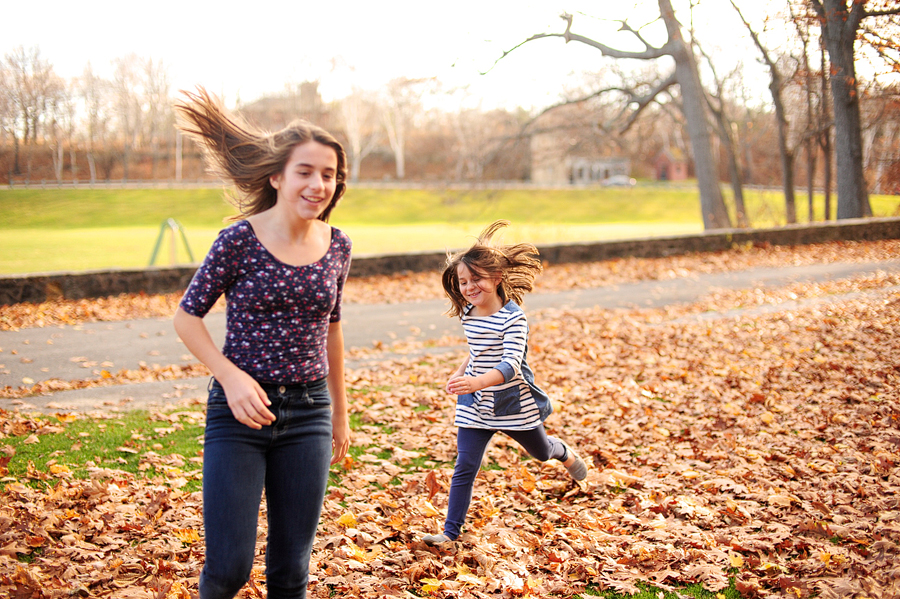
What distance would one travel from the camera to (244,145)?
113 inches

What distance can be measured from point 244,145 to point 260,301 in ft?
2.39

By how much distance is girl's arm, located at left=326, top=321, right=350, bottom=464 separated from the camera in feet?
9.74

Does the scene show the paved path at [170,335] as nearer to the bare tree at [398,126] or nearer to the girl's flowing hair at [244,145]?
the girl's flowing hair at [244,145]

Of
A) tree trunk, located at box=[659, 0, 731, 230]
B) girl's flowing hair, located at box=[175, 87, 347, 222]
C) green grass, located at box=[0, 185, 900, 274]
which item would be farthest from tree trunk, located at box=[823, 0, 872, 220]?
girl's flowing hair, located at box=[175, 87, 347, 222]

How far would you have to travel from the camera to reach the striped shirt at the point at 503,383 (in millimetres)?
3793

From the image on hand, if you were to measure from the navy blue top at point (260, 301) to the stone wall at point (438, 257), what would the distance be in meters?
11.6

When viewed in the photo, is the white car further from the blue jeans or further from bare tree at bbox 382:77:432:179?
the blue jeans

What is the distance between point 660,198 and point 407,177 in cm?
3170

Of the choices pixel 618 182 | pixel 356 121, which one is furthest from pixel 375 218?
pixel 618 182

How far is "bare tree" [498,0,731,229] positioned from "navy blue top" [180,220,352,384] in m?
20.5

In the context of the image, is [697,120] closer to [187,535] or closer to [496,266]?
[496,266]

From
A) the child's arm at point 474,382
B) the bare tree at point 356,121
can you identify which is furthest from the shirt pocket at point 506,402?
the bare tree at point 356,121

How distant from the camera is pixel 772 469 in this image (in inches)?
199

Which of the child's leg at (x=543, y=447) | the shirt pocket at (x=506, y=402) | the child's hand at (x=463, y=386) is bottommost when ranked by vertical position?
the child's leg at (x=543, y=447)
